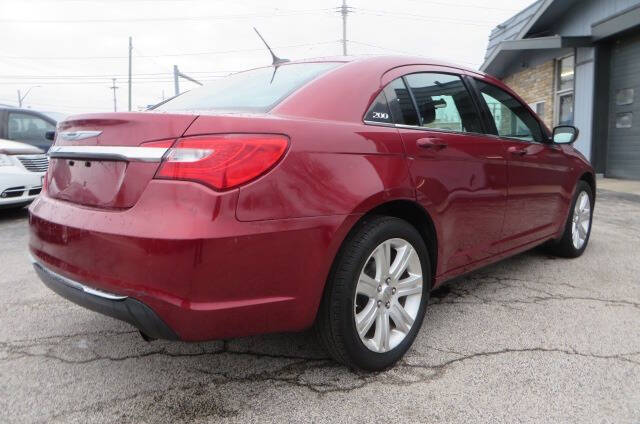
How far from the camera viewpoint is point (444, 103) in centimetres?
281

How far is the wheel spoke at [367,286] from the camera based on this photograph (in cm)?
A: 214

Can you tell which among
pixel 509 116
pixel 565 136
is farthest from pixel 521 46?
pixel 509 116

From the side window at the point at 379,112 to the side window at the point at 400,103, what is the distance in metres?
0.03

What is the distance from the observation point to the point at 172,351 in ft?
8.18

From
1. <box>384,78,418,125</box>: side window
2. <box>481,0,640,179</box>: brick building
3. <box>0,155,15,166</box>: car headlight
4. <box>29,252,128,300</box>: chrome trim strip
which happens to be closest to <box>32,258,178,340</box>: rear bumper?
<box>29,252,128,300</box>: chrome trim strip

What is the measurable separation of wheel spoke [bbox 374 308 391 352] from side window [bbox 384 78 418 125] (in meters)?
0.92

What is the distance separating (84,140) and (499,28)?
16.9 m

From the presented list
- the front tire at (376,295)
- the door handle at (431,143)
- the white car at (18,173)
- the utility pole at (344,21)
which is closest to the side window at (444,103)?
the door handle at (431,143)

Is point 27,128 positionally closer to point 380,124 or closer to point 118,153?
point 118,153

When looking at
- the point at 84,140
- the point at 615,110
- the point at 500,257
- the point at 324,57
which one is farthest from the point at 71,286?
the point at 615,110

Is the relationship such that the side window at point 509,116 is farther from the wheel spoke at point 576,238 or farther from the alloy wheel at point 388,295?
the alloy wheel at point 388,295

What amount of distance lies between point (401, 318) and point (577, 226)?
2.71 metres

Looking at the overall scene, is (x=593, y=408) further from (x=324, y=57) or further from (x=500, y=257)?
(x=324, y=57)

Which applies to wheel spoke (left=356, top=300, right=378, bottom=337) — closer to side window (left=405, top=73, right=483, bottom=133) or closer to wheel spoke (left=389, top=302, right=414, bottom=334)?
wheel spoke (left=389, top=302, right=414, bottom=334)
